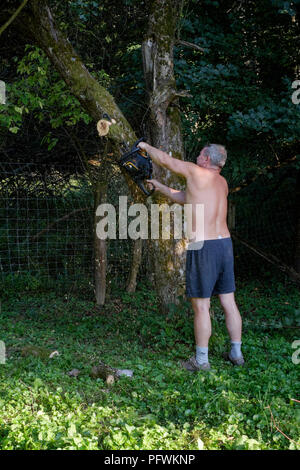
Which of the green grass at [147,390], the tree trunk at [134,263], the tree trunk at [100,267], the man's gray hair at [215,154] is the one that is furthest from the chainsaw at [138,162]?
the tree trunk at [134,263]

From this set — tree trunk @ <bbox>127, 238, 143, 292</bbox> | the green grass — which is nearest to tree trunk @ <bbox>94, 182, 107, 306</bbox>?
tree trunk @ <bbox>127, 238, 143, 292</bbox>

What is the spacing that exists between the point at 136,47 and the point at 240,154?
2376 millimetres

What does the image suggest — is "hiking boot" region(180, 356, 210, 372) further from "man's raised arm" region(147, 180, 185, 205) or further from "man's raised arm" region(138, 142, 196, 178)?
"man's raised arm" region(138, 142, 196, 178)

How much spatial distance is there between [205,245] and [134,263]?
13.2ft

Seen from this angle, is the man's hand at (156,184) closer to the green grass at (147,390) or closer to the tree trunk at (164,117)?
the tree trunk at (164,117)

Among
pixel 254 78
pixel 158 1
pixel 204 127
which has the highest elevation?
pixel 158 1

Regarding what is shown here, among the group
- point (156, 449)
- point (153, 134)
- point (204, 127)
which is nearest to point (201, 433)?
point (156, 449)

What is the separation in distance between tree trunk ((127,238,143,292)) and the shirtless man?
12.5 ft

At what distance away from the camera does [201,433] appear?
122 inches

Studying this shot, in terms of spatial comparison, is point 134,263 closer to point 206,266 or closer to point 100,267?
point 100,267

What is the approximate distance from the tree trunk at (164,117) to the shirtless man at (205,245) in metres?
1.16

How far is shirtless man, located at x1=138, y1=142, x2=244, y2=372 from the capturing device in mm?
4426

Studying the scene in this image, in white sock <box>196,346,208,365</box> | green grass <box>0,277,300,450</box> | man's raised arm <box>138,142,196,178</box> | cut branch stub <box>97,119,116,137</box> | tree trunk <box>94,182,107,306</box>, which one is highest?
cut branch stub <box>97,119,116,137</box>
